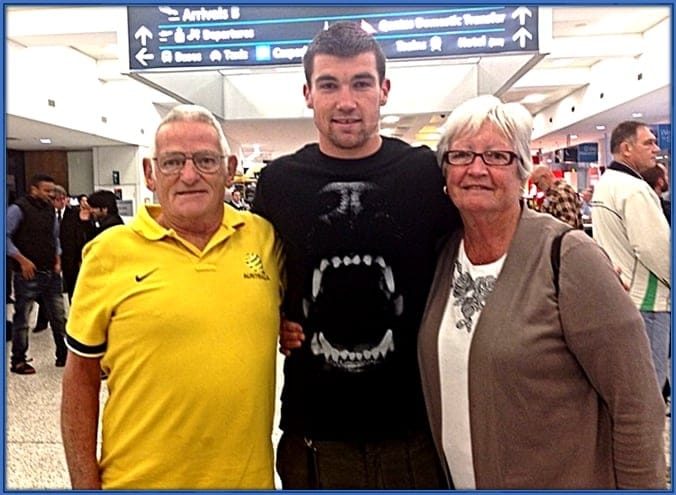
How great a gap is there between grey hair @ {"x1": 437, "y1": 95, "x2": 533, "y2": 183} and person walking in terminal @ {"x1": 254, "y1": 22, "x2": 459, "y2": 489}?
19cm

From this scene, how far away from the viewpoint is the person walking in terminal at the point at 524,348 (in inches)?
48.0

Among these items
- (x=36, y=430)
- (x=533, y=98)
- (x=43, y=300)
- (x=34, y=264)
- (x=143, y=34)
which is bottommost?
(x=36, y=430)

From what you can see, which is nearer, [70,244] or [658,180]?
[658,180]

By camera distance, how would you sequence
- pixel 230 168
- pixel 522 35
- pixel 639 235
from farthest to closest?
pixel 522 35, pixel 639 235, pixel 230 168

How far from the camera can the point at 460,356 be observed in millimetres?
1315

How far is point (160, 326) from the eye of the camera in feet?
4.23

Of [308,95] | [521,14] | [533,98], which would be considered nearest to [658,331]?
[521,14]

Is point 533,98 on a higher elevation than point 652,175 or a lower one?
higher

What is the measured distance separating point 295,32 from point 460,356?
2.80 m

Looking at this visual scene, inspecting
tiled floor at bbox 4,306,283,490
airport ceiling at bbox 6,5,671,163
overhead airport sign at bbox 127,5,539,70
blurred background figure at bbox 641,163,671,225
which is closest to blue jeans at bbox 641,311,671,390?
blurred background figure at bbox 641,163,671,225

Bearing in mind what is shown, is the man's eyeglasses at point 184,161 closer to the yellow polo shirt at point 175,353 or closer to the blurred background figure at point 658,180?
the yellow polo shirt at point 175,353

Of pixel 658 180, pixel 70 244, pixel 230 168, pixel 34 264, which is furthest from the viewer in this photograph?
pixel 70 244

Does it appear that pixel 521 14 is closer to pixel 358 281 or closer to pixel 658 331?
pixel 658 331

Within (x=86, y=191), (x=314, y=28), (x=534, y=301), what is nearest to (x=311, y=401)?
(x=534, y=301)
